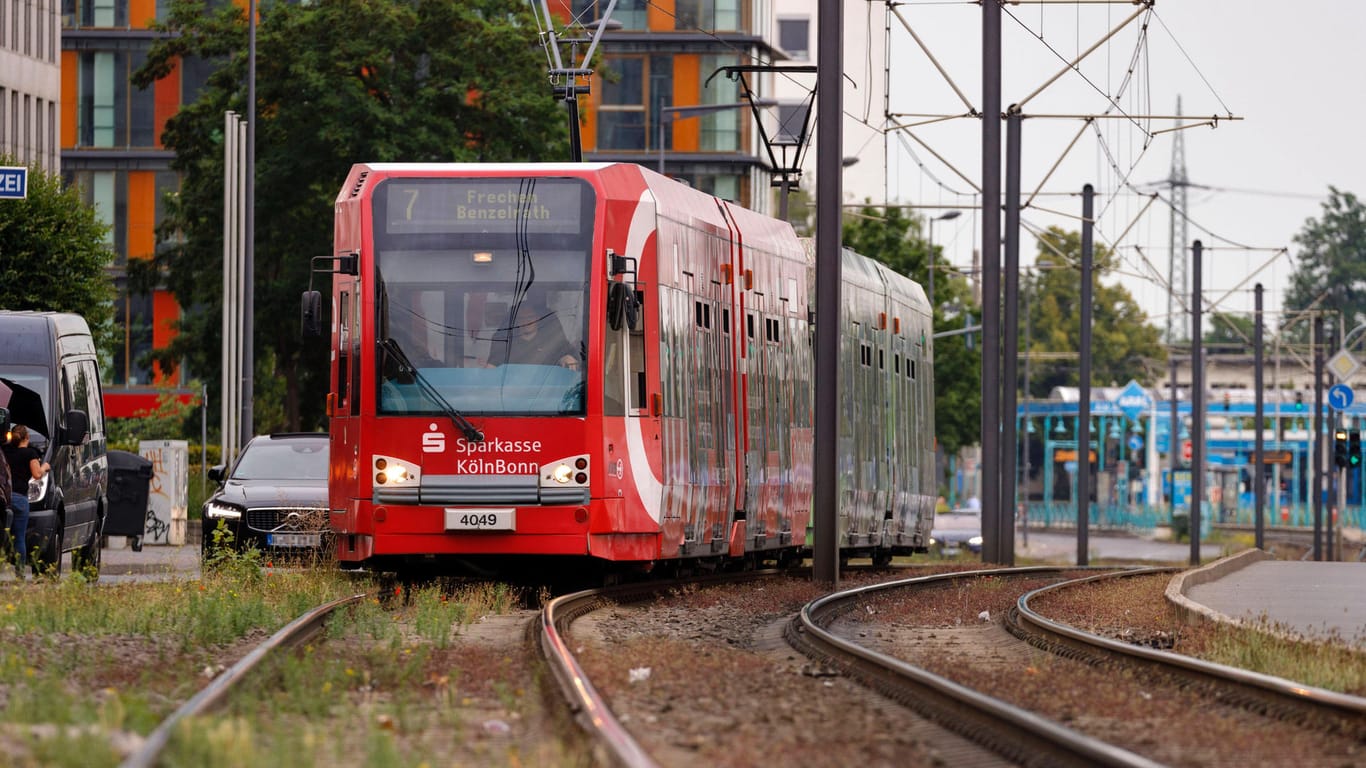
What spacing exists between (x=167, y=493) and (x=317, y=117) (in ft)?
42.9

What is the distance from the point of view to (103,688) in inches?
452

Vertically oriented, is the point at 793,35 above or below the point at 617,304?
above

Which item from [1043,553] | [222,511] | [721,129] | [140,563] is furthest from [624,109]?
[222,511]

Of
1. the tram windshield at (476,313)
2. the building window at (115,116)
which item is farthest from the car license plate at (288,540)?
the building window at (115,116)

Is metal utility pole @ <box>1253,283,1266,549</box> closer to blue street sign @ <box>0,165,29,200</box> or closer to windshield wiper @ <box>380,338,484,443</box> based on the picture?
blue street sign @ <box>0,165,29,200</box>

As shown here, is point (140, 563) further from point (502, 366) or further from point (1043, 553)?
point (1043, 553)

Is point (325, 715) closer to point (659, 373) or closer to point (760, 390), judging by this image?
point (659, 373)

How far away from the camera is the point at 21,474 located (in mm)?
21062

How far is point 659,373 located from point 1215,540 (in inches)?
2469

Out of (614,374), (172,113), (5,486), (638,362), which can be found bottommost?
(5,486)

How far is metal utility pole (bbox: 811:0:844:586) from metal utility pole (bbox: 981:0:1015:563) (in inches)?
496

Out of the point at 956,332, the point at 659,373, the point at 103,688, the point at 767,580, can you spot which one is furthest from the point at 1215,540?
the point at 103,688

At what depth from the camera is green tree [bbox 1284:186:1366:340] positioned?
148 m

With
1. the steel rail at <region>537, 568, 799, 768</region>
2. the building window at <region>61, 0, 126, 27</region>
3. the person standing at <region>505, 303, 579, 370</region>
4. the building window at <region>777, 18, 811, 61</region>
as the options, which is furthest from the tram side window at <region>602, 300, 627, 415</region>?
the building window at <region>777, 18, 811, 61</region>
